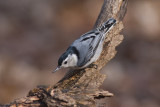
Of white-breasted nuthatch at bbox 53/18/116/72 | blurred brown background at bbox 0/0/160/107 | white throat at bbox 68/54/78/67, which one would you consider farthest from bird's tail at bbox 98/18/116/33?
blurred brown background at bbox 0/0/160/107

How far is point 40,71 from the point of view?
6.65m

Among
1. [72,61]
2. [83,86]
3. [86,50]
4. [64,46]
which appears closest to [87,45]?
[86,50]

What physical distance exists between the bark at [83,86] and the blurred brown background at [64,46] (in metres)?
1.91

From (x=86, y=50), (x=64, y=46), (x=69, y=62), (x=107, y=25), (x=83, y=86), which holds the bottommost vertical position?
(x=83, y=86)

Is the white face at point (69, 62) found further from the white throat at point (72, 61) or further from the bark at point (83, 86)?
the bark at point (83, 86)

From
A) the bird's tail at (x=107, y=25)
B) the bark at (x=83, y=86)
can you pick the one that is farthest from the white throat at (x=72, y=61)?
the bird's tail at (x=107, y=25)

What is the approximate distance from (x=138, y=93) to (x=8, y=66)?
226 cm

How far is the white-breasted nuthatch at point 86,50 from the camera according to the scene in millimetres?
4297

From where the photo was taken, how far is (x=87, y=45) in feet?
14.8

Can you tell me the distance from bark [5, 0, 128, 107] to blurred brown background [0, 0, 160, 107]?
6.25ft

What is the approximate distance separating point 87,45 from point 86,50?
0.06 m

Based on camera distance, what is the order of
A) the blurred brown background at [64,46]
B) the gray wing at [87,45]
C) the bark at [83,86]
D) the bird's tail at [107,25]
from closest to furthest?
the bark at [83,86] < the bird's tail at [107,25] < the gray wing at [87,45] < the blurred brown background at [64,46]

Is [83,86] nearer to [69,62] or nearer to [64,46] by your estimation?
[69,62]

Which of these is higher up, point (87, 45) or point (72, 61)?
point (87, 45)
